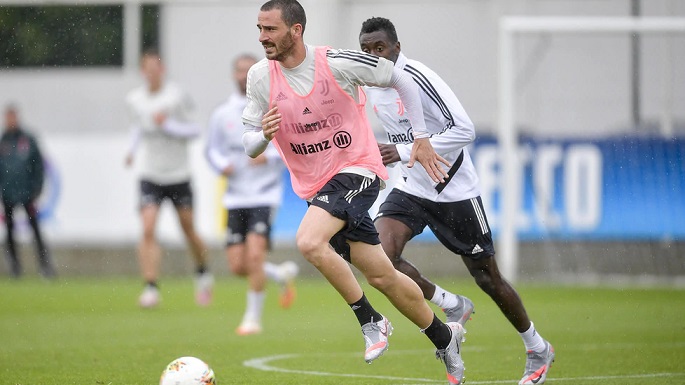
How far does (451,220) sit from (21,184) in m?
12.3

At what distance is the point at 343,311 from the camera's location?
14672mm

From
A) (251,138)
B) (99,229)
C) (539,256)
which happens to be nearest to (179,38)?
(99,229)

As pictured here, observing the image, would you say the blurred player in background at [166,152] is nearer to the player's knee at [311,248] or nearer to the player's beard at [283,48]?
the player's beard at [283,48]

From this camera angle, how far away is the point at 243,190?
41.6 ft

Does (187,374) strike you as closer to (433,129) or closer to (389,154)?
(389,154)

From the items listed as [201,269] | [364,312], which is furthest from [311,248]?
[201,269]

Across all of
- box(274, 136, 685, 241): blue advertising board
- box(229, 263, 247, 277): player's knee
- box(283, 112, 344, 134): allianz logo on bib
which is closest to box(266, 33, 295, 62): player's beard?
box(283, 112, 344, 134): allianz logo on bib

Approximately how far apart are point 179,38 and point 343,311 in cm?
746

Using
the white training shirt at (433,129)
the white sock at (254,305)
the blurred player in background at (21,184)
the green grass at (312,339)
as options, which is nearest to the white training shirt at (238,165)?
the white sock at (254,305)

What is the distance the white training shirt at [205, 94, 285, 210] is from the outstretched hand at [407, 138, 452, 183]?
5201 millimetres

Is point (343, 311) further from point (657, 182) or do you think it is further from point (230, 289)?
point (657, 182)

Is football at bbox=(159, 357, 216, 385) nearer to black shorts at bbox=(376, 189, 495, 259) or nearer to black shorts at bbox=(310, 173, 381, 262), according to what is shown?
black shorts at bbox=(310, 173, 381, 262)

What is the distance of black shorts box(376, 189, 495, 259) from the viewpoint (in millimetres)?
8516

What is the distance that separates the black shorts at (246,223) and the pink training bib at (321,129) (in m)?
4.78
